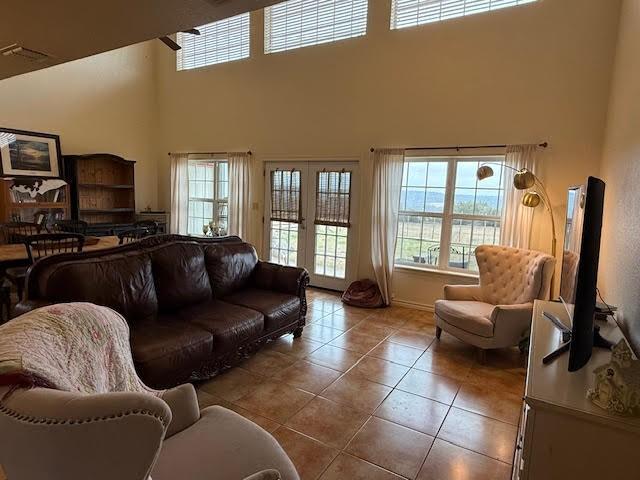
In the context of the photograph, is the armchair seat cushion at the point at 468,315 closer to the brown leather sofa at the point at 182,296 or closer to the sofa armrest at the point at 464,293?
the sofa armrest at the point at 464,293

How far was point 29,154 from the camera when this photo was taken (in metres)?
5.53

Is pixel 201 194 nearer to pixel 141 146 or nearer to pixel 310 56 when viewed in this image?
pixel 141 146

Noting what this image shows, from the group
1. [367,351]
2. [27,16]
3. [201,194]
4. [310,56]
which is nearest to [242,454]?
[367,351]

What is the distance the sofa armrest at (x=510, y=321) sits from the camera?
10.8 feet

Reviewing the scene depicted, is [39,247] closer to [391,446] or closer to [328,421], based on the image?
[328,421]

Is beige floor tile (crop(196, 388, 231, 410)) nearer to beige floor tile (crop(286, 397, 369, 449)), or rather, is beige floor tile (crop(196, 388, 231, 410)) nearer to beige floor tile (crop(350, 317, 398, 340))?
beige floor tile (crop(286, 397, 369, 449))

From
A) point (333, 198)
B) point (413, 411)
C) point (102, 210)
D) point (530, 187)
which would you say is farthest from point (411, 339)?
point (102, 210)

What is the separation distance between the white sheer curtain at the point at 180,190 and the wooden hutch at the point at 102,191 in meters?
0.67

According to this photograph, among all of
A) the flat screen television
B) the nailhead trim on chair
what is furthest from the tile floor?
the nailhead trim on chair

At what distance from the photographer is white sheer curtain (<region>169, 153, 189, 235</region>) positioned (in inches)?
271

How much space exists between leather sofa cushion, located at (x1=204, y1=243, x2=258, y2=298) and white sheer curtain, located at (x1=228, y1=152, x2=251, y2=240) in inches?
88.3

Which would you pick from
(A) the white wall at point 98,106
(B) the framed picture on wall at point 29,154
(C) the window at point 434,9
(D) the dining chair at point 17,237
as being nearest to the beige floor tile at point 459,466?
(D) the dining chair at point 17,237

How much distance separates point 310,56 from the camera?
5379 millimetres

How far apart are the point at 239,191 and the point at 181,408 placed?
4.84 meters
